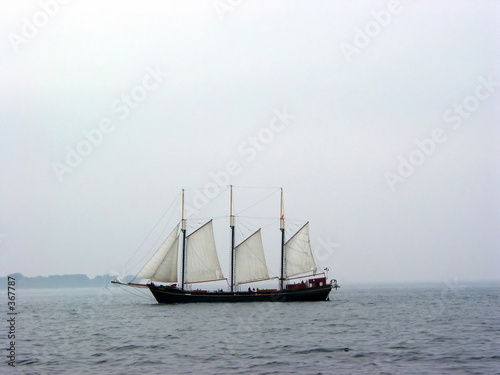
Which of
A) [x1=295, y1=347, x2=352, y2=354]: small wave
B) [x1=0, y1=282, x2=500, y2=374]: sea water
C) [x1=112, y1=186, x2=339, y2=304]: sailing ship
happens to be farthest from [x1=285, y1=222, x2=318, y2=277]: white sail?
[x1=295, y1=347, x2=352, y2=354]: small wave

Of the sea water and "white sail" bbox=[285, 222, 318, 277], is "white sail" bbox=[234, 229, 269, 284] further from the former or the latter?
the sea water

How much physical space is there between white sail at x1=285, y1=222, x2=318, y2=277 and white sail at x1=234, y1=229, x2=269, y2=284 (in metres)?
4.18

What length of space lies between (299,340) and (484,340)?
13.0 metres

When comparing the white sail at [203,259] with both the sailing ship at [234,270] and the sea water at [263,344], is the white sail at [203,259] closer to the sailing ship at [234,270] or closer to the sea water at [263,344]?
the sailing ship at [234,270]

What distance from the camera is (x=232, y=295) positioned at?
82375mm

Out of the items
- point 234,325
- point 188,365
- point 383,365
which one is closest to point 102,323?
point 234,325

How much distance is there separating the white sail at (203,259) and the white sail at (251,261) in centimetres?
345

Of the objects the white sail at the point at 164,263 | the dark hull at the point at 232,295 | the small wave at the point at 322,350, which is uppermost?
the white sail at the point at 164,263

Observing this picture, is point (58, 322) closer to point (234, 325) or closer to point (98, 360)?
point (234, 325)

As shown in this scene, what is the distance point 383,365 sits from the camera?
31672 millimetres

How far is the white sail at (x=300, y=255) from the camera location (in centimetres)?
8412

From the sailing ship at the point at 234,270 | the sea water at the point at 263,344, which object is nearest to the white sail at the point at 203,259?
the sailing ship at the point at 234,270

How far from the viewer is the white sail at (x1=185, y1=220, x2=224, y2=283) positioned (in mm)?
81688

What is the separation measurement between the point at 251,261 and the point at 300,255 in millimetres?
7146
